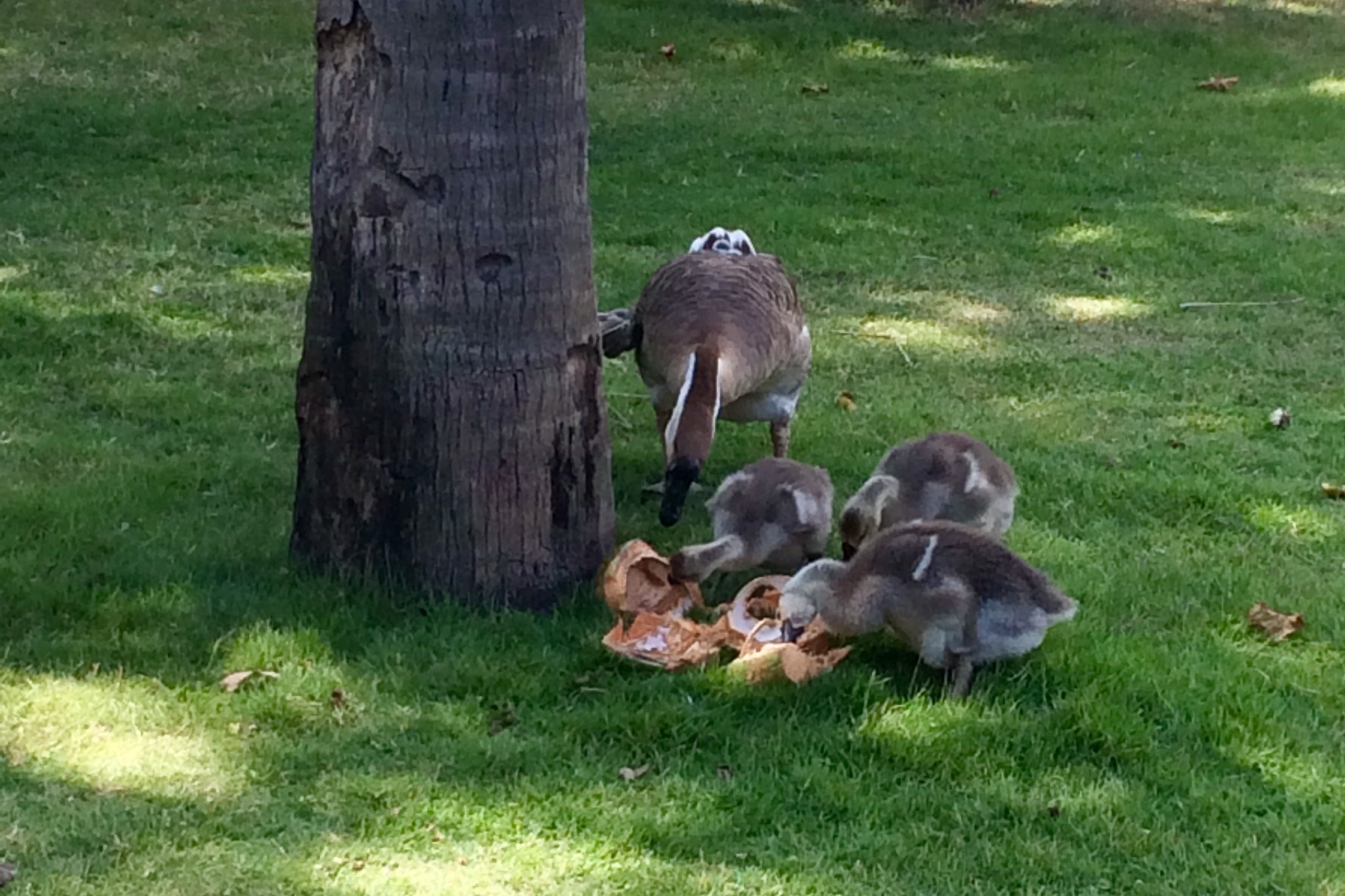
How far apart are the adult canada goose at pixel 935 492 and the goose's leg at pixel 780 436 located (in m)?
0.92

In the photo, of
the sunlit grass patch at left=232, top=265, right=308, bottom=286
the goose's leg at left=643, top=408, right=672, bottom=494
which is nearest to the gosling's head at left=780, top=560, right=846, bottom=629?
the goose's leg at left=643, top=408, right=672, bottom=494

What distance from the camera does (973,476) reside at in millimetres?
6590

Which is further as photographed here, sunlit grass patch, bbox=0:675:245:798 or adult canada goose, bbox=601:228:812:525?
adult canada goose, bbox=601:228:812:525

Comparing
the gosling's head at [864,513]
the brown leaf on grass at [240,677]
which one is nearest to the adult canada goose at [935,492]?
the gosling's head at [864,513]

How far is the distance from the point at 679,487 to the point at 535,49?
1569 mm

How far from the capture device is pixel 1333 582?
6707 millimetres

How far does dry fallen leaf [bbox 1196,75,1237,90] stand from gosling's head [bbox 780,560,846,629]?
11971mm

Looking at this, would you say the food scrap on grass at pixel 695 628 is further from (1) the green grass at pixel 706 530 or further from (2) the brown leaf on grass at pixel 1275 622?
(2) the brown leaf on grass at pixel 1275 622

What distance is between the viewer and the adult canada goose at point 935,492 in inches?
254

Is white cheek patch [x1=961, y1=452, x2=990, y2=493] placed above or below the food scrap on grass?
above

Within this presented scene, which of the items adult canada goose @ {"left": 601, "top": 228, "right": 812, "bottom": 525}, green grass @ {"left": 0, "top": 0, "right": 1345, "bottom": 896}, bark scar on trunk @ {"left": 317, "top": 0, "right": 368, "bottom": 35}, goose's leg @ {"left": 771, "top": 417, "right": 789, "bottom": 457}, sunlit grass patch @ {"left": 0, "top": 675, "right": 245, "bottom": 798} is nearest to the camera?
green grass @ {"left": 0, "top": 0, "right": 1345, "bottom": 896}

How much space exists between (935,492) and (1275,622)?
4.07 feet

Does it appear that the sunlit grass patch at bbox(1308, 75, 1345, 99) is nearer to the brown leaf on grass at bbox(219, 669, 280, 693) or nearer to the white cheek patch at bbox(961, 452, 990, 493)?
the white cheek patch at bbox(961, 452, 990, 493)

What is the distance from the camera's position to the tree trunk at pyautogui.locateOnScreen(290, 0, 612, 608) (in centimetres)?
576
